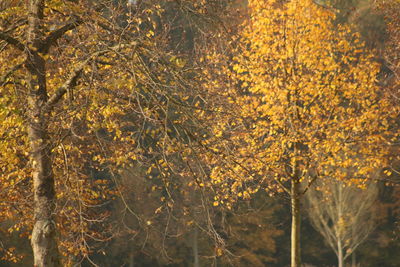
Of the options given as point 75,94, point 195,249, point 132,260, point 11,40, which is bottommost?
point 132,260

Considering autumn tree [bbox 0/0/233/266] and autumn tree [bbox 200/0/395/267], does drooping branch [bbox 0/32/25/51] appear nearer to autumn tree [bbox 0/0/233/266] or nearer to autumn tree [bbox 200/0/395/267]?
autumn tree [bbox 0/0/233/266]

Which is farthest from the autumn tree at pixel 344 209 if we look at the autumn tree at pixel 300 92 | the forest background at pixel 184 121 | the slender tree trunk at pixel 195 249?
the autumn tree at pixel 300 92

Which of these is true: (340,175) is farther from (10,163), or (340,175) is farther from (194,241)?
(194,241)

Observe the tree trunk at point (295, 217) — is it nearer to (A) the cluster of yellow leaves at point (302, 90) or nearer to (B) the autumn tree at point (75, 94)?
(A) the cluster of yellow leaves at point (302, 90)

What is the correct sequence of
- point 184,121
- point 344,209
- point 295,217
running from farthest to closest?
point 344,209
point 295,217
point 184,121

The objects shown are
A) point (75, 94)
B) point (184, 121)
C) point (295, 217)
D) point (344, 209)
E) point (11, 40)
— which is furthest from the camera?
point (344, 209)

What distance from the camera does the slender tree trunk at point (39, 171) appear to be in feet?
25.7

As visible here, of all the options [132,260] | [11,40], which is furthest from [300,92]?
[132,260]

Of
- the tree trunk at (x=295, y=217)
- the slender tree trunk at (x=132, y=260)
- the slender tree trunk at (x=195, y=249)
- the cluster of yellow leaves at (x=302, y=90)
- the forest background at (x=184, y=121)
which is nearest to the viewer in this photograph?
the forest background at (x=184, y=121)

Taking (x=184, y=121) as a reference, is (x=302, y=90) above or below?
above

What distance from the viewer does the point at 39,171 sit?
8.09 meters

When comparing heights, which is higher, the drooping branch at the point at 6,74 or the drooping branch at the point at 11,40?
the drooping branch at the point at 11,40

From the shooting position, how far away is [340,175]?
13.7 meters

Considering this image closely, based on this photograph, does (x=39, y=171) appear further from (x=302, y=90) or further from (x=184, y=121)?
(x=302, y=90)
